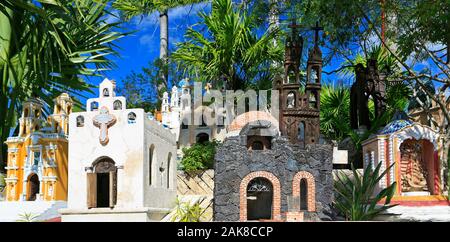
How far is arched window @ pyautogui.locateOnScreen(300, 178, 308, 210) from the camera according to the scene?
14086 millimetres

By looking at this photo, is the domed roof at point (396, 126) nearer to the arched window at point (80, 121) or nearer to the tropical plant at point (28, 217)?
the arched window at point (80, 121)

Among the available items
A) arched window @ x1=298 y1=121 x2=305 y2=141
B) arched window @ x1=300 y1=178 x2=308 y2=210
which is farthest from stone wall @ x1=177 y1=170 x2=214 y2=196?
arched window @ x1=300 y1=178 x2=308 y2=210

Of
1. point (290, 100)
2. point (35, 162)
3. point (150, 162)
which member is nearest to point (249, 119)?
point (290, 100)

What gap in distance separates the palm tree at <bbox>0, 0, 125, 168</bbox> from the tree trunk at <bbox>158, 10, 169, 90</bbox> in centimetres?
464

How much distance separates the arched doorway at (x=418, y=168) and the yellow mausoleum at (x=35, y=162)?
9058mm

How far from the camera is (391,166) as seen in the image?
41.4 ft

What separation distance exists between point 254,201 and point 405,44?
24.7ft

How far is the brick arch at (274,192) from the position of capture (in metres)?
13.6

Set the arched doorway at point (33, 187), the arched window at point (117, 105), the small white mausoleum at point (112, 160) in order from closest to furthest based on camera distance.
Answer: the small white mausoleum at point (112, 160)
the arched window at point (117, 105)
the arched doorway at point (33, 187)

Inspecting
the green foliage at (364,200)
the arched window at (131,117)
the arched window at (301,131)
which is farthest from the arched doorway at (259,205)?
the arched window at (131,117)

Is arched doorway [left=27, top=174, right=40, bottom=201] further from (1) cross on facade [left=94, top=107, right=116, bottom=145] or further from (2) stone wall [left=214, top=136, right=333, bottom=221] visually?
(2) stone wall [left=214, top=136, right=333, bottom=221]

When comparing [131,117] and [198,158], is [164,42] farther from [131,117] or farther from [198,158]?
[131,117]
